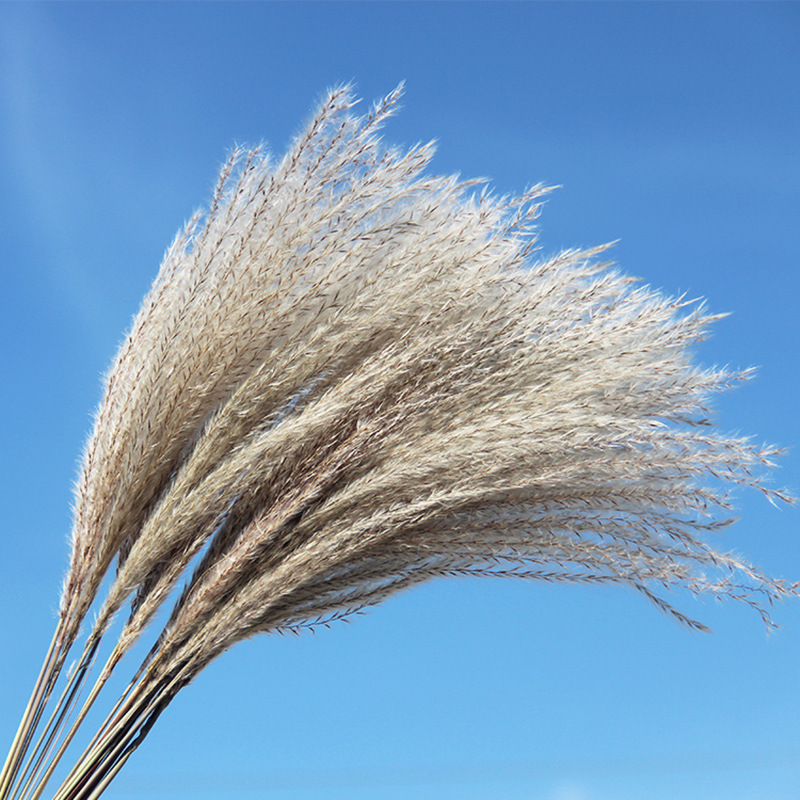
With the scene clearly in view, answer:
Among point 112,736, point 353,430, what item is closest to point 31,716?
point 112,736

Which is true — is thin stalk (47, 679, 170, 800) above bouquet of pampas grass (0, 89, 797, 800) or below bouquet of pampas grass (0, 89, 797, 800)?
below

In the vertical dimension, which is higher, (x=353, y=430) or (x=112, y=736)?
(x=353, y=430)

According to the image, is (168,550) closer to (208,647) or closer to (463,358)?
(208,647)

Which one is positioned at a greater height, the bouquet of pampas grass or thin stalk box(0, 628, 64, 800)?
the bouquet of pampas grass

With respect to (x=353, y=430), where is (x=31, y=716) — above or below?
below

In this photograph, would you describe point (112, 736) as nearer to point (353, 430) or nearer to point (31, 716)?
point (31, 716)

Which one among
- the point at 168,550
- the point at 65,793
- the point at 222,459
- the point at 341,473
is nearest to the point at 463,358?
the point at 341,473

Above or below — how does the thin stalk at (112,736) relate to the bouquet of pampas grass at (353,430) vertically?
below

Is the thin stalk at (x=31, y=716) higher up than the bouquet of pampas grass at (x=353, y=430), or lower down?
lower down
